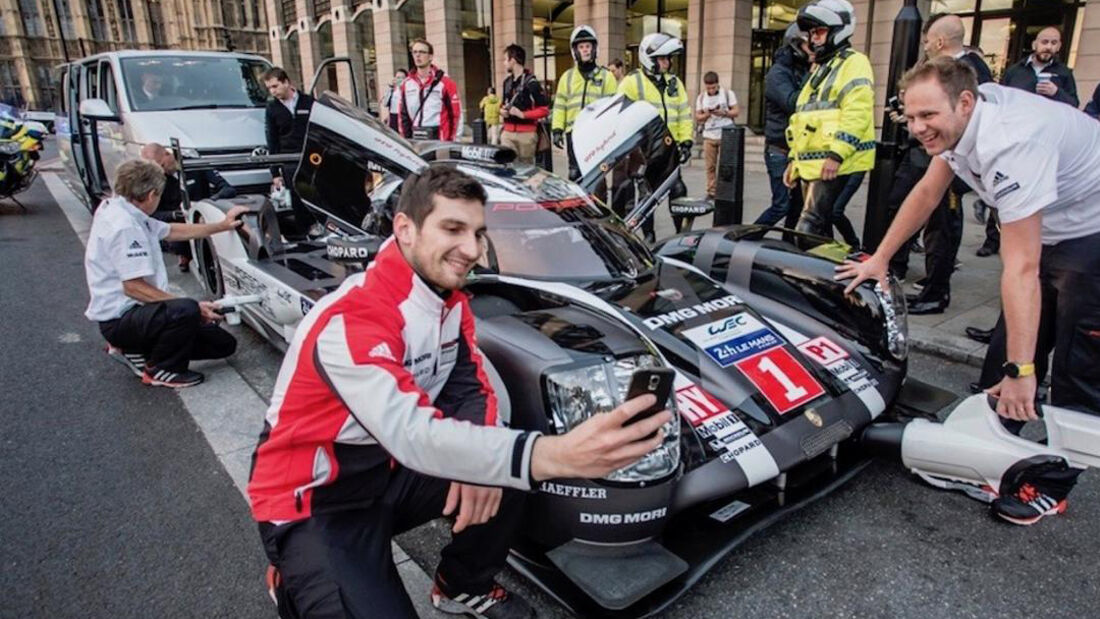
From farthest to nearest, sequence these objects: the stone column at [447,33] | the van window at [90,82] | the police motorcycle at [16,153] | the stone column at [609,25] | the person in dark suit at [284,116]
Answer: the stone column at [447,33], the stone column at [609,25], the police motorcycle at [16,153], the van window at [90,82], the person in dark suit at [284,116]

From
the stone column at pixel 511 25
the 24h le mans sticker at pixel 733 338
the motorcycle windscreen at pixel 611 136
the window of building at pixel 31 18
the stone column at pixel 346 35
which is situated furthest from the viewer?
the window of building at pixel 31 18

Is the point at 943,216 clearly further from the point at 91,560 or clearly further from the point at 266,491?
the point at 91,560

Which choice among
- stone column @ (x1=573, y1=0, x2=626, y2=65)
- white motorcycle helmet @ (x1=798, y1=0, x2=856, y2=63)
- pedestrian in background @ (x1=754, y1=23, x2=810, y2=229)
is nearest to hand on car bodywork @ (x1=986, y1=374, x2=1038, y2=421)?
white motorcycle helmet @ (x1=798, y1=0, x2=856, y2=63)

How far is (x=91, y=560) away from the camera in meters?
2.40

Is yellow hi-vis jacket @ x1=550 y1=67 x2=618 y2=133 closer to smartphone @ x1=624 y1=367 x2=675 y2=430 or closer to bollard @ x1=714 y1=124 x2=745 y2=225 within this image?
bollard @ x1=714 y1=124 x2=745 y2=225

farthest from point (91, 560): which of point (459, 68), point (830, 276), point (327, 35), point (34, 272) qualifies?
point (327, 35)

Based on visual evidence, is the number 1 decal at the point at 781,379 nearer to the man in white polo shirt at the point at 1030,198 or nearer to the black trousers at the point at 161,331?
the man in white polo shirt at the point at 1030,198

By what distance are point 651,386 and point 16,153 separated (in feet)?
39.7

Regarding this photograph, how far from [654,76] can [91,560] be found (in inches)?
228

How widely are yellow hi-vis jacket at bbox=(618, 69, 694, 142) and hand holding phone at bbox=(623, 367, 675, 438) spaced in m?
5.45

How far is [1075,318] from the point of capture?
8.11 feet

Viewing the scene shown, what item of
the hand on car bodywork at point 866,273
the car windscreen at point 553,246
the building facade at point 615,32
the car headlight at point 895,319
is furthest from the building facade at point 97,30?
the car headlight at point 895,319

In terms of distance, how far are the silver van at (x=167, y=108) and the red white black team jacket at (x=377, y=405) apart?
5.49 metres

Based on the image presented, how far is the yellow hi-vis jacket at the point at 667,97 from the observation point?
6410 millimetres
